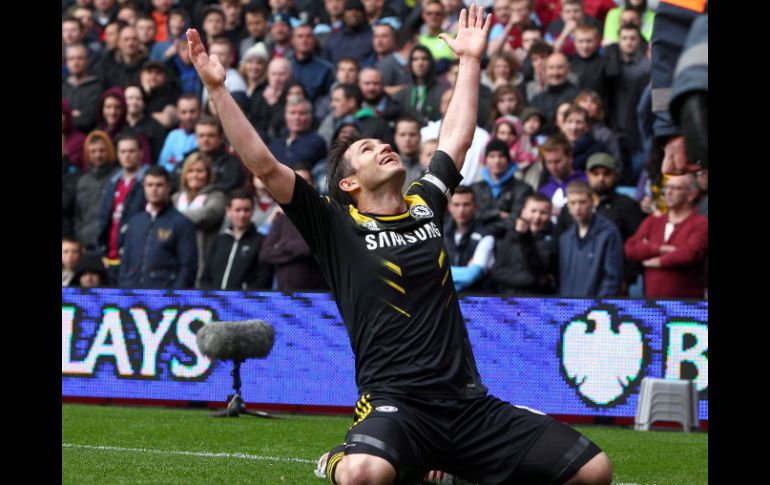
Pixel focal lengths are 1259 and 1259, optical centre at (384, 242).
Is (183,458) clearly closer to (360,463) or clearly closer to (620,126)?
(360,463)

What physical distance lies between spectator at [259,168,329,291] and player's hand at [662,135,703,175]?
345 inches

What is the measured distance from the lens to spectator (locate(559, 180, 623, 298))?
12250 mm

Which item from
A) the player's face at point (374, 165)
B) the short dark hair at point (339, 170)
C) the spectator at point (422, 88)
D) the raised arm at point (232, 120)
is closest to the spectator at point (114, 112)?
the spectator at point (422, 88)

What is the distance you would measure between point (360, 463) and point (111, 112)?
39.5 ft

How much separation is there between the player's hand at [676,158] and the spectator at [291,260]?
8775mm

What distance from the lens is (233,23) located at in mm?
18875

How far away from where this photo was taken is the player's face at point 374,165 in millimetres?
6680

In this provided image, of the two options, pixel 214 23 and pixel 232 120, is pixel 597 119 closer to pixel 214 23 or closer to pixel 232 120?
pixel 214 23

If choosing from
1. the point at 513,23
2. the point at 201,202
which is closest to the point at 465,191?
the point at 201,202

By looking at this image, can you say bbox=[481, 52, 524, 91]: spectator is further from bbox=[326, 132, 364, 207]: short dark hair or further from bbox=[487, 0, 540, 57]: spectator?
bbox=[326, 132, 364, 207]: short dark hair

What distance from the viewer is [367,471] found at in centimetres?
583

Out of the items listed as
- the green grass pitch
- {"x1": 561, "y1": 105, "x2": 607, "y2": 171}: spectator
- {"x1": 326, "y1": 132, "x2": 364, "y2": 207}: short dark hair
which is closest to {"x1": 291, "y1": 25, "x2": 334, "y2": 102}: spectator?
{"x1": 561, "y1": 105, "x2": 607, "y2": 171}: spectator

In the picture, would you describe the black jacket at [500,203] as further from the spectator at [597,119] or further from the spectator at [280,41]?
the spectator at [280,41]

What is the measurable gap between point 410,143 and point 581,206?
242cm
